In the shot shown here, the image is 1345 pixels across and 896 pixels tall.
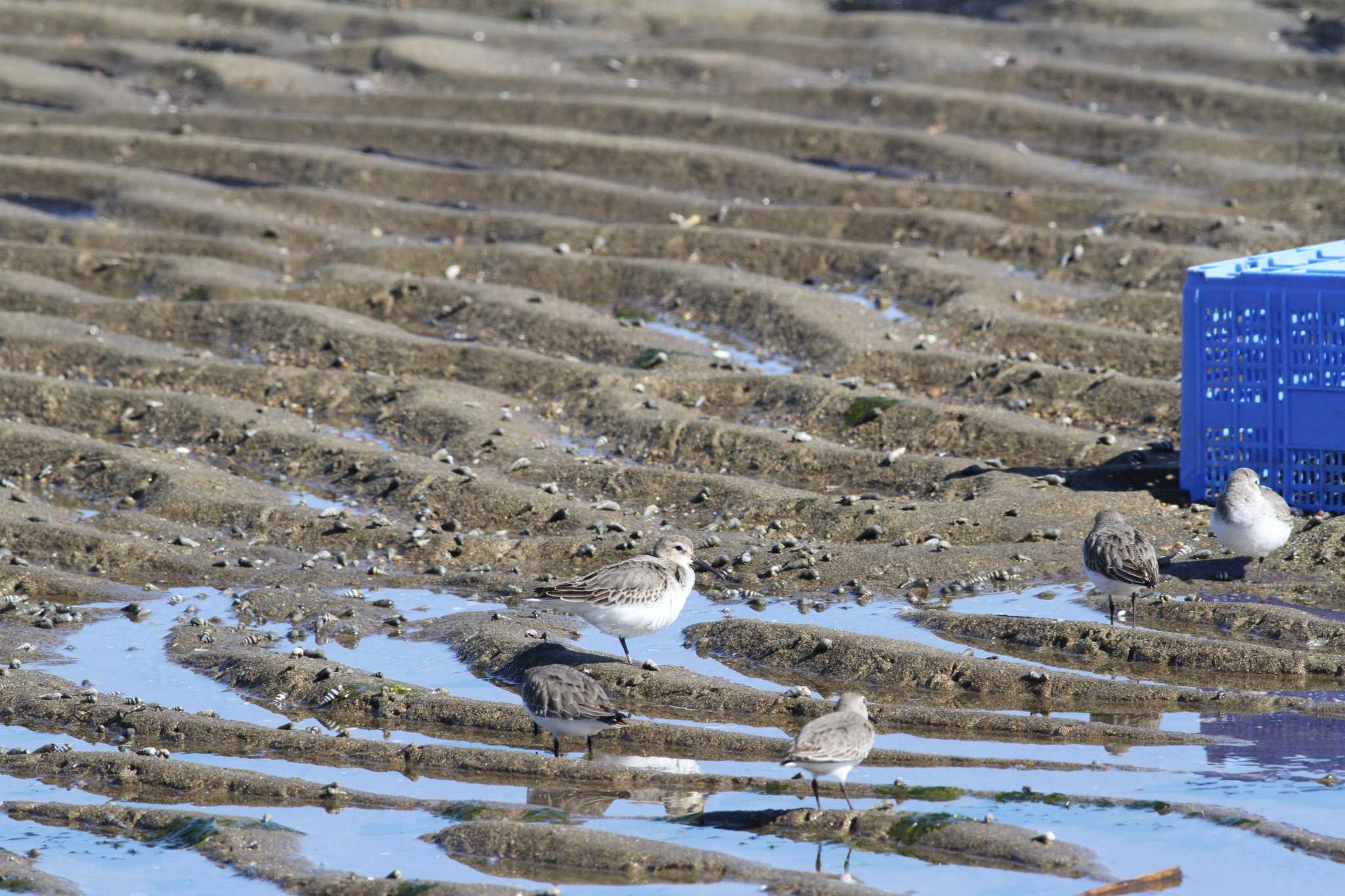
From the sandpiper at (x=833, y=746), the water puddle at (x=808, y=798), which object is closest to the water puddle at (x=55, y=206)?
the water puddle at (x=808, y=798)

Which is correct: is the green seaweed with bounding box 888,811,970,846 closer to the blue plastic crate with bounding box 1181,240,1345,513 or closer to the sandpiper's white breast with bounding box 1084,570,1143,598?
the sandpiper's white breast with bounding box 1084,570,1143,598

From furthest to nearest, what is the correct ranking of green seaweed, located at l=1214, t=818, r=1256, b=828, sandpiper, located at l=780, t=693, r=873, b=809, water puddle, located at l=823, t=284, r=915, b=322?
water puddle, located at l=823, t=284, r=915, b=322 < sandpiper, located at l=780, t=693, r=873, b=809 < green seaweed, located at l=1214, t=818, r=1256, b=828

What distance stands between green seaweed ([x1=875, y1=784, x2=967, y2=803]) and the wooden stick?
130cm

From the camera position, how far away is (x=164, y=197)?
85.0 feet

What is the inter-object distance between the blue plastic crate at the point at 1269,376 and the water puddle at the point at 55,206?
1735 cm

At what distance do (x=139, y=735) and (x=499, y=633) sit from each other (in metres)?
2.63

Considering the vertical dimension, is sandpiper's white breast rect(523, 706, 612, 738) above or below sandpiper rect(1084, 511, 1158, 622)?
below

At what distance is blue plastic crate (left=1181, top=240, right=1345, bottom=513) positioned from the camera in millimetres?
13906

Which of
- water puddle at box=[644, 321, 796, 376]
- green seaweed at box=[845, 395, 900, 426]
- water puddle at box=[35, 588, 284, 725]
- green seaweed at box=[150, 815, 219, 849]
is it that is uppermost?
water puddle at box=[644, 321, 796, 376]

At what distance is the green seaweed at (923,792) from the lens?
974cm

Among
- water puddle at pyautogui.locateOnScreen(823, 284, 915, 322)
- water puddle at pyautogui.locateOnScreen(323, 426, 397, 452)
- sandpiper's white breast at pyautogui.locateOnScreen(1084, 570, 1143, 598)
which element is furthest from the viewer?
water puddle at pyautogui.locateOnScreen(823, 284, 915, 322)

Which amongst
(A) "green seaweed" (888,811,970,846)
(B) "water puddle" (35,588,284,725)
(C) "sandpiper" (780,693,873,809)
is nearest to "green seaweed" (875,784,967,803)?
(C) "sandpiper" (780,693,873,809)

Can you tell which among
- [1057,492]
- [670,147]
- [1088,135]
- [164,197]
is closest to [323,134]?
[164,197]

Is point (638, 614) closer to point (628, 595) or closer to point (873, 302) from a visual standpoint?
point (628, 595)
